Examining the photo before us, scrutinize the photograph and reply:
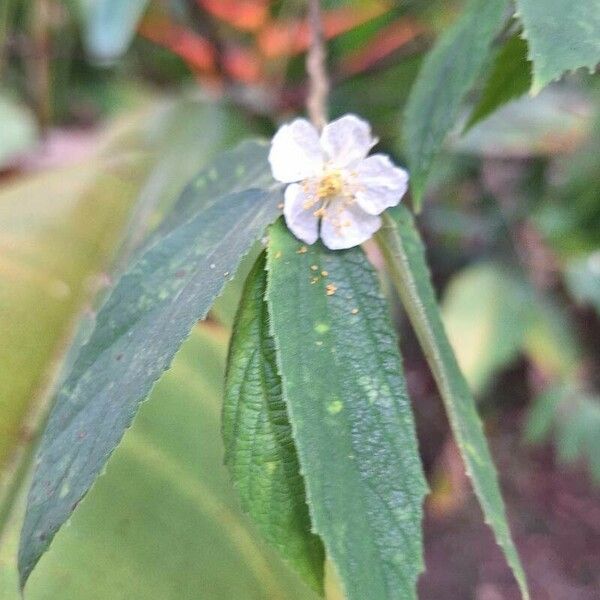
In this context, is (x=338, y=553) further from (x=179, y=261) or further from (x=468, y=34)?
(x=468, y=34)

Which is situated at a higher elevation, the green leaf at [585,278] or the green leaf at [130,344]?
the green leaf at [585,278]

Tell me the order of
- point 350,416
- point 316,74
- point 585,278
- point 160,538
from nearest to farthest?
point 350,416 → point 160,538 → point 316,74 → point 585,278

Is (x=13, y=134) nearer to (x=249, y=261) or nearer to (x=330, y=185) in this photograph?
(x=249, y=261)

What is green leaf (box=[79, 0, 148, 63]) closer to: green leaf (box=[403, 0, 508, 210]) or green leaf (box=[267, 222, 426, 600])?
green leaf (box=[403, 0, 508, 210])

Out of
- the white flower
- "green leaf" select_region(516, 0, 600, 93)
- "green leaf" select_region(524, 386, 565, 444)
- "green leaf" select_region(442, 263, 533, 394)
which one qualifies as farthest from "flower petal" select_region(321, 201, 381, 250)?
"green leaf" select_region(524, 386, 565, 444)

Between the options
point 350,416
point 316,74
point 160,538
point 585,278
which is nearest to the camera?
point 350,416

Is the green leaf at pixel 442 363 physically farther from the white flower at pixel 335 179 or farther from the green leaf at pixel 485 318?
the green leaf at pixel 485 318

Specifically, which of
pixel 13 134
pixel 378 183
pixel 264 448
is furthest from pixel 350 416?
pixel 13 134

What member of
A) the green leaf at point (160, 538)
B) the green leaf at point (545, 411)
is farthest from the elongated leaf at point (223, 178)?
the green leaf at point (545, 411)
